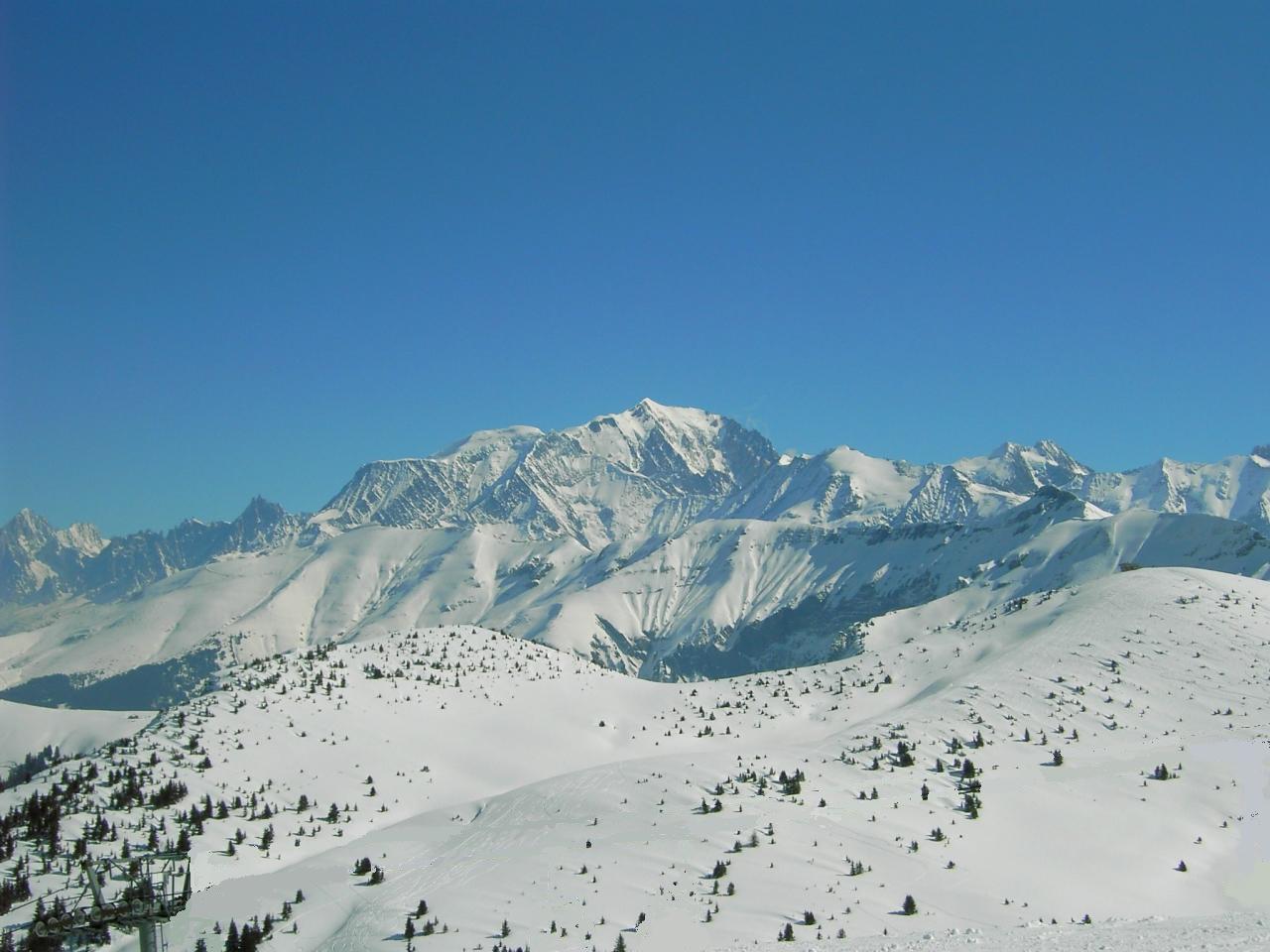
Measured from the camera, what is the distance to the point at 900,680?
103 meters

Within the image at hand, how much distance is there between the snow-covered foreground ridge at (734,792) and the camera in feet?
140

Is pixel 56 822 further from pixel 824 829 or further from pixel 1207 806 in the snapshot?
pixel 1207 806

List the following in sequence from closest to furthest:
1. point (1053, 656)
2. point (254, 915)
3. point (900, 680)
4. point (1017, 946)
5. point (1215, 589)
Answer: point (1017, 946) → point (254, 915) → point (1053, 656) → point (900, 680) → point (1215, 589)

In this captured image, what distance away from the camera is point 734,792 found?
194 feet

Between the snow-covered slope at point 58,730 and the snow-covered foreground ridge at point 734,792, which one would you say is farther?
the snow-covered slope at point 58,730

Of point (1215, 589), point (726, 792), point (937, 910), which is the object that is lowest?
point (937, 910)

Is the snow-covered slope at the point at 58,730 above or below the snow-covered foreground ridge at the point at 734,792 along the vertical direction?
above

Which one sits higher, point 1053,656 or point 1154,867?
point 1053,656

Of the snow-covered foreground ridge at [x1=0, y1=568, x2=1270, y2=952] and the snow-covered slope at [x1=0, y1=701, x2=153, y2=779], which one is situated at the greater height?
the snow-covered slope at [x1=0, y1=701, x2=153, y2=779]

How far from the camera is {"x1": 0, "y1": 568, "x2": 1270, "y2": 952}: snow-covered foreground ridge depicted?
42.6m

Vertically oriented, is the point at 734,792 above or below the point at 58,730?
below

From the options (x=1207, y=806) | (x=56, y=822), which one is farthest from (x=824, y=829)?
(x=56, y=822)

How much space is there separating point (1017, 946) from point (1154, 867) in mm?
24015

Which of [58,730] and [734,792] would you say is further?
[58,730]
